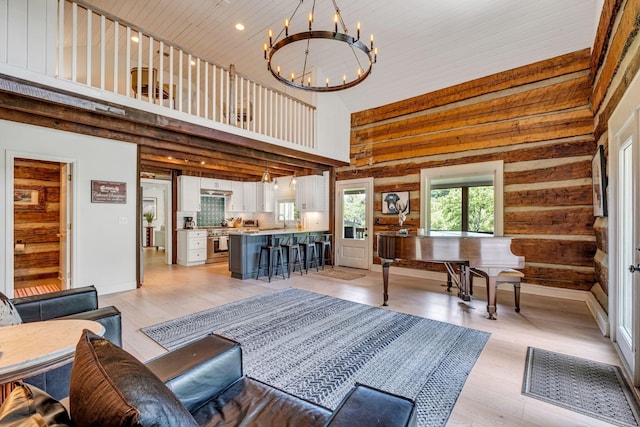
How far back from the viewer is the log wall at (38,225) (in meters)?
5.32

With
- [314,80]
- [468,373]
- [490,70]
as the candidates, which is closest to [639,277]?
[468,373]

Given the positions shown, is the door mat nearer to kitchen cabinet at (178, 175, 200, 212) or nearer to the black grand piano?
the black grand piano

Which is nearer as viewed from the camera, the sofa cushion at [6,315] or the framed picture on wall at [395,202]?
the sofa cushion at [6,315]

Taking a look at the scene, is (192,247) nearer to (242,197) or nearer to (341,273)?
(242,197)

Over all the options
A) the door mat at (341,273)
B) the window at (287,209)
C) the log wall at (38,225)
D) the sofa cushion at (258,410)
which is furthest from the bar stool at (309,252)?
the sofa cushion at (258,410)

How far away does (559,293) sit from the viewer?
4.64 m

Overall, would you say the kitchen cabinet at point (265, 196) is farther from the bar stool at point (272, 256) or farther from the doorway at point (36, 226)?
the doorway at point (36, 226)

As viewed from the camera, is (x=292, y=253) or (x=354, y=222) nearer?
(x=292, y=253)

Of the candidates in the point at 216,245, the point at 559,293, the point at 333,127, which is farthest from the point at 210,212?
the point at 559,293

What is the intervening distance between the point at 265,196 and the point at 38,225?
5.09m

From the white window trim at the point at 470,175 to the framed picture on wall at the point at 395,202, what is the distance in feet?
1.19

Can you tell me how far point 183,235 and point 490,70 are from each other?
303 inches

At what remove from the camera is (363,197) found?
23.4 feet

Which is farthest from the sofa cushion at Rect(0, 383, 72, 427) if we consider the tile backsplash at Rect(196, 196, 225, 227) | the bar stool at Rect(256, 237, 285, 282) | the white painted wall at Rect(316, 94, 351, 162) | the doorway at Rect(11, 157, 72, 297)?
the tile backsplash at Rect(196, 196, 225, 227)
